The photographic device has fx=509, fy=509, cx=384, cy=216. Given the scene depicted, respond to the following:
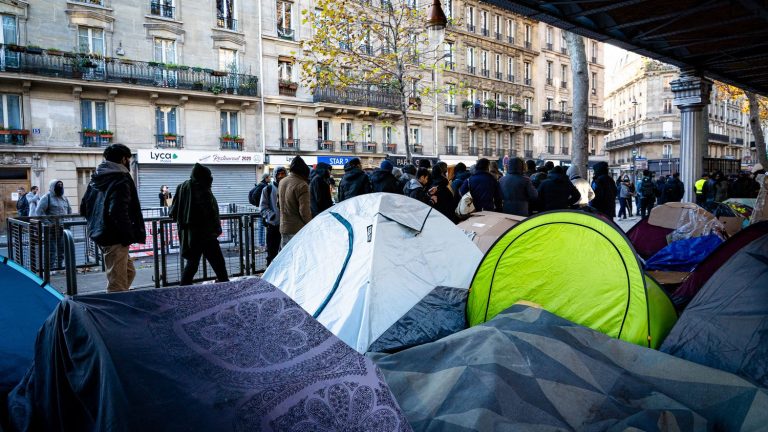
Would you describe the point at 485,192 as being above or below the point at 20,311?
above

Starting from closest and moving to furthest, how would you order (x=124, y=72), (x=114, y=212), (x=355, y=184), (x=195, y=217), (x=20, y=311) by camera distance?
(x=20, y=311), (x=114, y=212), (x=195, y=217), (x=355, y=184), (x=124, y=72)

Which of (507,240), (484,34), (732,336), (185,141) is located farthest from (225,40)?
(732,336)

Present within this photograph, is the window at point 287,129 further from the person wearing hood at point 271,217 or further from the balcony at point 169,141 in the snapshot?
the person wearing hood at point 271,217

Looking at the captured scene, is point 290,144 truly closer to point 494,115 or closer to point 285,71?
point 285,71

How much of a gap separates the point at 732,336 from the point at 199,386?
3.10m

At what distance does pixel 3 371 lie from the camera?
2.72 meters

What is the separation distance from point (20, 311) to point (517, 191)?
6.94 m

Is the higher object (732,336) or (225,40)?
(225,40)

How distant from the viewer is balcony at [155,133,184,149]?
974 inches

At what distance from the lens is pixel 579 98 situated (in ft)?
42.5

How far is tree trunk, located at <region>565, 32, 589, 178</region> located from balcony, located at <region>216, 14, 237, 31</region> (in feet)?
63.5

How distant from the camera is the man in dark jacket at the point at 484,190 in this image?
8344 mm

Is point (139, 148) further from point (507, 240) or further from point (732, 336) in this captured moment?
point (732, 336)

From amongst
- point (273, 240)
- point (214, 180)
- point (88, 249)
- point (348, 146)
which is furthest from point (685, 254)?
point (348, 146)
